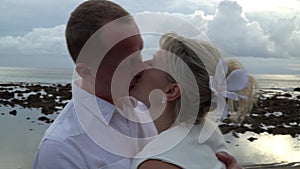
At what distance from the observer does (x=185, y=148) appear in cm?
218

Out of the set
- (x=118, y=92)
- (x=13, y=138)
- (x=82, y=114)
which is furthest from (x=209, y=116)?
(x=13, y=138)

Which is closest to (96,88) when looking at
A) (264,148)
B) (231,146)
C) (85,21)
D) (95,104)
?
(95,104)

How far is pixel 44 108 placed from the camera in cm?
2584

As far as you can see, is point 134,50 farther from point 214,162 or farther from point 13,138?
point 13,138

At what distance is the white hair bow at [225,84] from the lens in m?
2.28

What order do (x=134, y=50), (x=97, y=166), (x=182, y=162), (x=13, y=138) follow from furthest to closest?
1. (x=13, y=138)
2. (x=182, y=162)
3. (x=134, y=50)
4. (x=97, y=166)

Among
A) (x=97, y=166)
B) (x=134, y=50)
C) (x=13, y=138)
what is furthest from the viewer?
(x=13, y=138)

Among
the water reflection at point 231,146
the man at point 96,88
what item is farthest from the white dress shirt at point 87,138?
the water reflection at point 231,146

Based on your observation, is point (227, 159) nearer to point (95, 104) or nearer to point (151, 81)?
point (151, 81)

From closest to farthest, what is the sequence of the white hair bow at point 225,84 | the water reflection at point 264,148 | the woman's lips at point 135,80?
the woman's lips at point 135,80, the white hair bow at point 225,84, the water reflection at point 264,148

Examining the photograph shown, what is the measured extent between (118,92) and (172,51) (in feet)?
1.50

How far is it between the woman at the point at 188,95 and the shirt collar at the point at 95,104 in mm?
197

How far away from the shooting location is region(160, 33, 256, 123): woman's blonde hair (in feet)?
7.43

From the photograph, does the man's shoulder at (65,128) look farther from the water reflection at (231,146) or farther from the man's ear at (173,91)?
the water reflection at (231,146)
